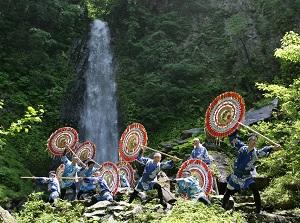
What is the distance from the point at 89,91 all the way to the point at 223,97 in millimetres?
16960

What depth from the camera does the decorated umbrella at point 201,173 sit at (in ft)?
26.7

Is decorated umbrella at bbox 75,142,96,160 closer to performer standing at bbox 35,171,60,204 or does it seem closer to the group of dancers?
the group of dancers

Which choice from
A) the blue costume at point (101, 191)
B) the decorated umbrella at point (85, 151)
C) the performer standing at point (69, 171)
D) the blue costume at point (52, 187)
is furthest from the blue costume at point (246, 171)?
the decorated umbrella at point (85, 151)

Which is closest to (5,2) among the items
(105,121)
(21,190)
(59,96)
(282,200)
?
(59,96)

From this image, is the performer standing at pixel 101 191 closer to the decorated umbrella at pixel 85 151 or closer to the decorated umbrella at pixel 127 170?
the decorated umbrella at pixel 127 170

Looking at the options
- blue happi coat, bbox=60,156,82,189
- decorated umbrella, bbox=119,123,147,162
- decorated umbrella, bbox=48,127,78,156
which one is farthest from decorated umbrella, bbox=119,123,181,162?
decorated umbrella, bbox=48,127,78,156

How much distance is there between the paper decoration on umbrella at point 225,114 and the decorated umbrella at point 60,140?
5799 mm

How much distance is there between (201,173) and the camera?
27.1 feet

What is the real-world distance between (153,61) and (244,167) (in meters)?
16.0

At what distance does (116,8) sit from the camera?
2602cm

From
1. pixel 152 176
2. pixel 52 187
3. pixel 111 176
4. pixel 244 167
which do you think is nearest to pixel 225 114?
pixel 244 167

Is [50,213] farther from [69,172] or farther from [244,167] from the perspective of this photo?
[244,167]

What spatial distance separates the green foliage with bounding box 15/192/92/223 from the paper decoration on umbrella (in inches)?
136

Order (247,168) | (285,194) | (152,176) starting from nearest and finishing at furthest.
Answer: (247,168)
(285,194)
(152,176)
